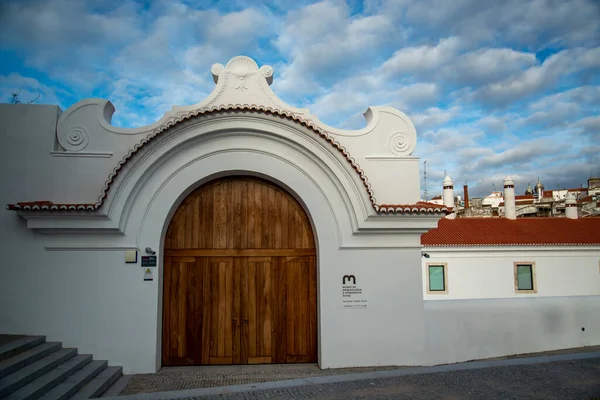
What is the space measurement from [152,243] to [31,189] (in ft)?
8.38

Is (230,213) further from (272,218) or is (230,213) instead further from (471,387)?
(471,387)

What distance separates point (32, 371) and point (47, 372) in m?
0.43

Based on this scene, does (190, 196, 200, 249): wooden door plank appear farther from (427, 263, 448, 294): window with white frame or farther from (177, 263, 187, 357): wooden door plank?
(427, 263, 448, 294): window with white frame

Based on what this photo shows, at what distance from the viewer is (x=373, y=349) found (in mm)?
8477

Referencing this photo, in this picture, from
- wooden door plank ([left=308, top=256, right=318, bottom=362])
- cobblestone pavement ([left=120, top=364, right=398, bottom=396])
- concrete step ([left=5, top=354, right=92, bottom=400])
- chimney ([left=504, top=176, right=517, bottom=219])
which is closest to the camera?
concrete step ([left=5, top=354, right=92, bottom=400])

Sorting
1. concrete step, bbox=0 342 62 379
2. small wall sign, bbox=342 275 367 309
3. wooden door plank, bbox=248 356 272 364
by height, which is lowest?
wooden door plank, bbox=248 356 272 364

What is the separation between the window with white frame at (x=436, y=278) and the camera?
23297 millimetres

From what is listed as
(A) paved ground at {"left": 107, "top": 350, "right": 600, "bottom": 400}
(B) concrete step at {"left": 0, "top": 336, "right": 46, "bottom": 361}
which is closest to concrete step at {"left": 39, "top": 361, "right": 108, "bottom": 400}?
(A) paved ground at {"left": 107, "top": 350, "right": 600, "bottom": 400}

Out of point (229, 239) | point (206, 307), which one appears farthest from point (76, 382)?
point (229, 239)

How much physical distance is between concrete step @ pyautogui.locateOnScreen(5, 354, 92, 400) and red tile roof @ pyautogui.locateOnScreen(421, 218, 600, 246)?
18806mm

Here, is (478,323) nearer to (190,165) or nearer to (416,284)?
(416,284)

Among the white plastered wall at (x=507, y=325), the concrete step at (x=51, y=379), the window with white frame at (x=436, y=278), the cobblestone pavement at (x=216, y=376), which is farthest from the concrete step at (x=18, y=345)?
the window with white frame at (x=436, y=278)

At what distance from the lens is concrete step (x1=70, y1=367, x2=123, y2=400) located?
6.51m

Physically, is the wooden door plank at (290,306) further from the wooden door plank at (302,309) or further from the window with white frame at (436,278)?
the window with white frame at (436,278)
